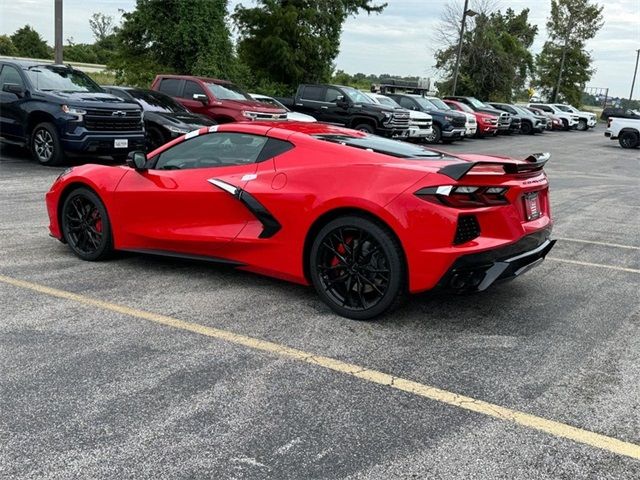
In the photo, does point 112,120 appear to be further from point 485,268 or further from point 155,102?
point 485,268

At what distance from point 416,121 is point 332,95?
347 centimetres

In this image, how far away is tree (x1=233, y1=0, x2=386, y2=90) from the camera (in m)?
32.2

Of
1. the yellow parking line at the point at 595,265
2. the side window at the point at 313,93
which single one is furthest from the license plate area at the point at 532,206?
the side window at the point at 313,93

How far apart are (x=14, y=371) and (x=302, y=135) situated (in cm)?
263

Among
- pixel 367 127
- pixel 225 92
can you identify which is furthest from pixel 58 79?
pixel 367 127

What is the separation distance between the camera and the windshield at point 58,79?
12688mm

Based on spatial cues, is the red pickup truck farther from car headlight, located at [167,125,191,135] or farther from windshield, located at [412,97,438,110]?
windshield, located at [412,97,438,110]

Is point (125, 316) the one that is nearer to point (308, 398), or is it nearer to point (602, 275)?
point (308, 398)

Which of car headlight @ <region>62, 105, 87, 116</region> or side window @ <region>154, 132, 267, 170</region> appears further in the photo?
car headlight @ <region>62, 105, 87, 116</region>

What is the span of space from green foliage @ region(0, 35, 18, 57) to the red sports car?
5857 cm

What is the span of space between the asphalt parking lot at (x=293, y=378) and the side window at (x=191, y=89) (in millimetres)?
11106

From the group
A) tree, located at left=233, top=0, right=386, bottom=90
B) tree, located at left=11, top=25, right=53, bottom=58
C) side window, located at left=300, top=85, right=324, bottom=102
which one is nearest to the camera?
side window, located at left=300, top=85, right=324, bottom=102

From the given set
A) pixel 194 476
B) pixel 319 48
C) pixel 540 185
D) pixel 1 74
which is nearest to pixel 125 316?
pixel 194 476

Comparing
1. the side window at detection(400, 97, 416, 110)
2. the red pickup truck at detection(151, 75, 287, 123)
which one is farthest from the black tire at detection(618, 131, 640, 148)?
the red pickup truck at detection(151, 75, 287, 123)
